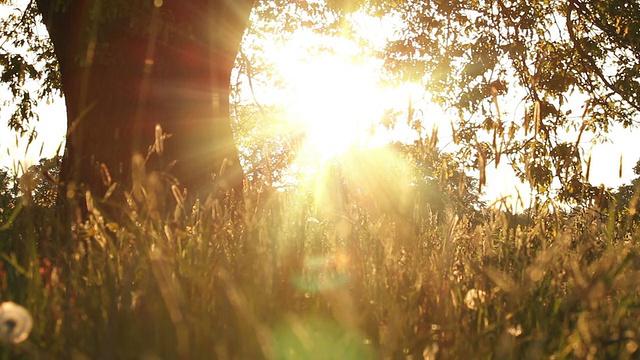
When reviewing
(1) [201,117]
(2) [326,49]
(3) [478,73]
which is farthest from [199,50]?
(2) [326,49]

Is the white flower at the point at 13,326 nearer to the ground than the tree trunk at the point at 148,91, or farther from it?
nearer to the ground

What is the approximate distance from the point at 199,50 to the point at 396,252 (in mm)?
3947

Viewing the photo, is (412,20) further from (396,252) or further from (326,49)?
(396,252)

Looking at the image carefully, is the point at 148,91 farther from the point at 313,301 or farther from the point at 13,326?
the point at 13,326

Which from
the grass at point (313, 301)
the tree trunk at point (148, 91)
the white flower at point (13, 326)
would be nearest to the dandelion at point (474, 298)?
the grass at point (313, 301)

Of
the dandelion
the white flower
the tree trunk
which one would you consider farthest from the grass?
the tree trunk

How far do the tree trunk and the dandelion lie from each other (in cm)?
340

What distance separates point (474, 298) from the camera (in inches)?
94.6

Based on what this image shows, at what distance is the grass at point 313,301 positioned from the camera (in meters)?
2.02

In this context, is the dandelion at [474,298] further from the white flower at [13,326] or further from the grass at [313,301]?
the white flower at [13,326]

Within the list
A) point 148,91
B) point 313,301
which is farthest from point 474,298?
point 148,91

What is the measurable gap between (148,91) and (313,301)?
13.0 ft

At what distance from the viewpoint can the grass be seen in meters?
2.02

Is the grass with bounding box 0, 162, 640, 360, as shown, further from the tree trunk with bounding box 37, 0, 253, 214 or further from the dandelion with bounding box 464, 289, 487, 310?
the tree trunk with bounding box 37, 0, 253, 214
